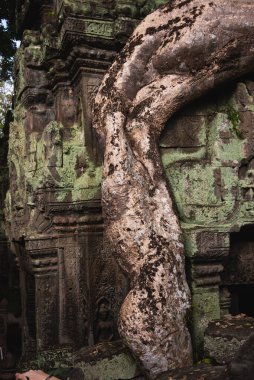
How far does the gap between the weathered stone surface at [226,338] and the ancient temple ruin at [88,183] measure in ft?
0.71

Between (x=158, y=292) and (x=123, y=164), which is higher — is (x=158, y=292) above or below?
below

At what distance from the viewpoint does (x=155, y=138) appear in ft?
11.6

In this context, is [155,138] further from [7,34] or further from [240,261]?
[7,34]

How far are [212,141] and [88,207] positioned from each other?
1.40 m

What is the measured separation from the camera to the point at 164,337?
305 cm

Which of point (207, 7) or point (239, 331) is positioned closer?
point (239, 331)

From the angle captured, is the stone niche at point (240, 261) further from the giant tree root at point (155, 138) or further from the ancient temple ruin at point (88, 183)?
the giant tree root at point (155, 138)

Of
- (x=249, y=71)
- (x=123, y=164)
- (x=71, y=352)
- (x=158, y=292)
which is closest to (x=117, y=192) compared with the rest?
(x=123, y=164)

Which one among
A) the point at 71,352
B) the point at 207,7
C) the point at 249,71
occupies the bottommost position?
the point at 71,352

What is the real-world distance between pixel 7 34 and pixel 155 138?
7973 millimetres

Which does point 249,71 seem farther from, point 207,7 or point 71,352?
point 71,352

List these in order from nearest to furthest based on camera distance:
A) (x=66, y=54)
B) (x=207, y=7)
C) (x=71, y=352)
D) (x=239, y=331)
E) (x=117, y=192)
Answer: (x=239, y=331) → (x=117, y=192) → (x=207, y=7) → (x=71, y=352) → (x=66, y=54)

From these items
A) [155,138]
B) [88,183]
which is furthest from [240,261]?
[88,183]

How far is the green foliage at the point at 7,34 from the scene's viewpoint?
9.94 m
